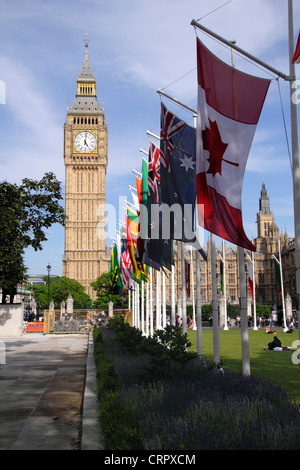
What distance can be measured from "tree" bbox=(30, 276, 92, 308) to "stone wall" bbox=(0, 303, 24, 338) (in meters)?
68.6

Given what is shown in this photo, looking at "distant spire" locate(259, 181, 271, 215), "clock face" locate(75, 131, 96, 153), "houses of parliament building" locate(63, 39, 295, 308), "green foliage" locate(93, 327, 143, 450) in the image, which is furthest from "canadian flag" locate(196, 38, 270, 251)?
"distant spire" locate(259, 181, 271, 215)

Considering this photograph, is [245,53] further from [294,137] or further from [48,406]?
[48,406]

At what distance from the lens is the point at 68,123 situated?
126 metres

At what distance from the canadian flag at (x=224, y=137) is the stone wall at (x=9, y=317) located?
2962cm

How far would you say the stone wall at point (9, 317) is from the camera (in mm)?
36625

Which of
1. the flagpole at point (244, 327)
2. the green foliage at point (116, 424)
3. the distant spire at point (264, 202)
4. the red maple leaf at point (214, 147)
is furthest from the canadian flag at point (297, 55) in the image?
the distant spire at point (264, 202)

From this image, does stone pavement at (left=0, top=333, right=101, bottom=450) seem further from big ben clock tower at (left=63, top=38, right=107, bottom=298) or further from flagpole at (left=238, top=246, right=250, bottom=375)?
big ben clock tower at (left=63, top=38, right=107, bottom=298)

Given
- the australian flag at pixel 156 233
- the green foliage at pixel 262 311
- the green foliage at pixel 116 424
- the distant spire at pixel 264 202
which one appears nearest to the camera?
the green foliage at pixel 116 424

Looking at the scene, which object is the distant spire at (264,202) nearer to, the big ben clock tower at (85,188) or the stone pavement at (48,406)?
the big ben clock tower at (85,188)

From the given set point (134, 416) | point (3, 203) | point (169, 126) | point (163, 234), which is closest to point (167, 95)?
point (169, 126)

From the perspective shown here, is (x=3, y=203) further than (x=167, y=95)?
Yes

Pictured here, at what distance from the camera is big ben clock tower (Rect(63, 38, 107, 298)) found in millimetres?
123562
